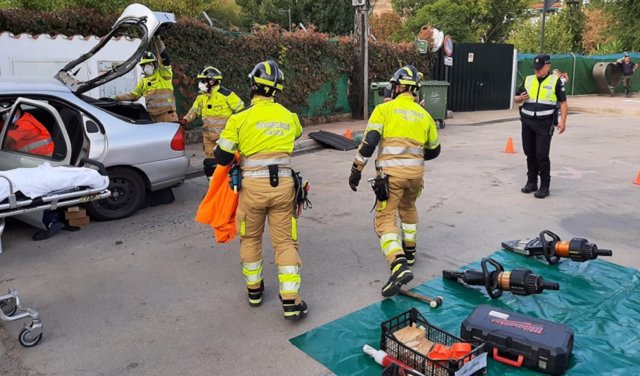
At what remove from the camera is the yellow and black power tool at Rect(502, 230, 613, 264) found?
460 cm

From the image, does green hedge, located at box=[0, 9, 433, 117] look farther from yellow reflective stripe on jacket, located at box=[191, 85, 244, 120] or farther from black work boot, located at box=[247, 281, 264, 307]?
black work boot, located at box=[247, 281, 264, 307]

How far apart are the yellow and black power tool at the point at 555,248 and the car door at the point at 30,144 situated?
4830mm

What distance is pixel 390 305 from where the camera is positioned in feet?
13.8

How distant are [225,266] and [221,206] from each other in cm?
102

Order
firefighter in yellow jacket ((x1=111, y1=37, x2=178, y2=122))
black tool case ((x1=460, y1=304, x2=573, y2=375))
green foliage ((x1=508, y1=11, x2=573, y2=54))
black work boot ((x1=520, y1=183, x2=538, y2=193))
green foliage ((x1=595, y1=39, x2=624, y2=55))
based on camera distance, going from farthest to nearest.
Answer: green foliage ((x1=508, y1=11, x2=573, y2=54))
green foliage ((x1=595, y1=39, x2=624, y2=55))
firefighter in yellow jacket ((x1=111, y1=37, x2=178, y2=122))
black work boot ((x1=520, y1=183, x2=538, y2=193))
black tool case ((x1=460, y1=304, x2=573, y2=375))

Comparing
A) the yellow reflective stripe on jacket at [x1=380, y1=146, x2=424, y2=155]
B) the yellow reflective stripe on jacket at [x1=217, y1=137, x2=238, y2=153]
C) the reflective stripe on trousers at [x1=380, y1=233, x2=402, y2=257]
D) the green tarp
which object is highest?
the yellow reflective stripe on jacket at [x1=217, y1=137, x2=238, y2=153]

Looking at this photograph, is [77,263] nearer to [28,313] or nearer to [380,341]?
[28,313]

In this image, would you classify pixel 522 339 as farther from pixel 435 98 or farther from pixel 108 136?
pixel 435 98

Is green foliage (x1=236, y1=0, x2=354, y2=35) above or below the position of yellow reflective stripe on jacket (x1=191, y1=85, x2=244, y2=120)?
above

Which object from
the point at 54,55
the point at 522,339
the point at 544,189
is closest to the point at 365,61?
the point at 54,55

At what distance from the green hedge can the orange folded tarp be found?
7334 mm

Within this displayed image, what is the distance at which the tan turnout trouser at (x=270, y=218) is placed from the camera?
12.8 ft

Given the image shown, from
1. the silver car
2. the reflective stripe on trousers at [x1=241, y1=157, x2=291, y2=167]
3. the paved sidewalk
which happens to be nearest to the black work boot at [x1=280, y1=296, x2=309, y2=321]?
the reflective stripe on trousers at [x1=241, y1=157, x2=291, y2=167]

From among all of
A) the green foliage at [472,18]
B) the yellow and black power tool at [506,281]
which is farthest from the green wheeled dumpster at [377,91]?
the green foliage at [472,18]
